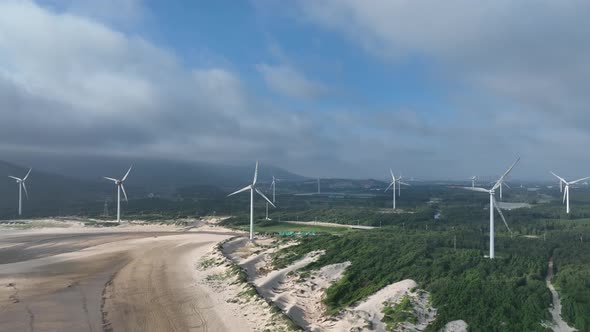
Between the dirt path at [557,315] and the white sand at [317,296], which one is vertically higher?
the dirt path at [557,315]

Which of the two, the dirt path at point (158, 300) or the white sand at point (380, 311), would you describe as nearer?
the white sand at point (380, 311)

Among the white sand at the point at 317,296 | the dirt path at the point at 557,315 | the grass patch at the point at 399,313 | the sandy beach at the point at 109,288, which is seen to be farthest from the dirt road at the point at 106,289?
the dirt path at the point at 557,315

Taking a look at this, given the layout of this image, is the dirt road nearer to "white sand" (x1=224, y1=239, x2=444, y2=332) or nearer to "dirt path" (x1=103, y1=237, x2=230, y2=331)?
"dirt path" (x1=103, y1=237, x2=230, y2=331)

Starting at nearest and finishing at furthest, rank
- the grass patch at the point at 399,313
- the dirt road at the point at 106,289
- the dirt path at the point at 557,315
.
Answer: the dirt path at the point at 557,315 < the grass patch at the point at 399,313 < the dirt road at the point at 106,289

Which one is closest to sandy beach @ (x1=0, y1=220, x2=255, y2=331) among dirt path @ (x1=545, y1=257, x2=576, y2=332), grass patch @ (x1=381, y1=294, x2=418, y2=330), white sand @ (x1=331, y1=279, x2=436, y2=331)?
white sand @ (x1=331, y1=279, x2=436, y2=331)

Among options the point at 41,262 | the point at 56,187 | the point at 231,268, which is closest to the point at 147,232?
the point at 41,262

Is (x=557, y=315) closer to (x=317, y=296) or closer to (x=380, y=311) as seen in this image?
(x=380, y=311)

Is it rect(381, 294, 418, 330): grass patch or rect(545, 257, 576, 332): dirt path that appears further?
rect(381, 294, 418, 330): grass patch

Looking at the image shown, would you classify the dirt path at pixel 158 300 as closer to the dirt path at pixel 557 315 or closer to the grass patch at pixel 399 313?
the grass patch at pixel 399 313
